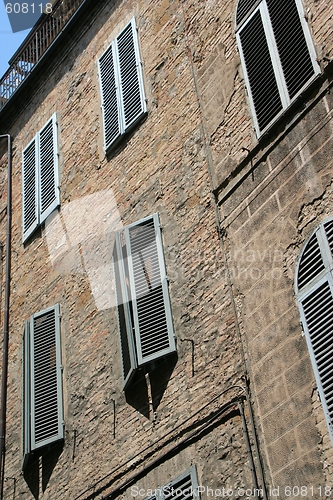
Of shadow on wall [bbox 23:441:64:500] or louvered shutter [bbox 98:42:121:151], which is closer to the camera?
shadow on wall [bbox 23:441:64:500]

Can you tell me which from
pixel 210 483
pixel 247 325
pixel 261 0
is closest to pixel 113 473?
pixel 210 483

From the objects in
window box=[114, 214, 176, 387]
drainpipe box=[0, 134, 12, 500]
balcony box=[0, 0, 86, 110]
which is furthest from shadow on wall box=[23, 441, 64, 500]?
balcony box=[0, 0, 86, 110]

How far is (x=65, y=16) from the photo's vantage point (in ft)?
49.3

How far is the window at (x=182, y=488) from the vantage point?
859 cm

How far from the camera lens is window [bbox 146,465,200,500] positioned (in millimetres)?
8594

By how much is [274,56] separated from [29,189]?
594 centimetres

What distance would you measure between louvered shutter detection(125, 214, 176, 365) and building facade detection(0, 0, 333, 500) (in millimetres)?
23

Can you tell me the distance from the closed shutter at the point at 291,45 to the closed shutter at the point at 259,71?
197 millimetres

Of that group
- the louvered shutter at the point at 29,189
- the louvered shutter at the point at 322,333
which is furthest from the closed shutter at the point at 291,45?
the louvered shutter at the point at 29,189

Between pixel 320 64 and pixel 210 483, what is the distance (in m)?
4.26

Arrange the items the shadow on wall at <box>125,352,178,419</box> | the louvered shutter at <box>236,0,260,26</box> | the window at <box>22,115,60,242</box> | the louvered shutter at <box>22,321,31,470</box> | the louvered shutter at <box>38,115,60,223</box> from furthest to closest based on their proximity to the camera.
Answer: the window at <box>22,115,60,242</box>
the louvered shutter at <box>38,115,60,223</box>
the louvered shutter at <box>22,321,31,470</box>
the louvered shutter at <box>236,0,260,26</box>
the shadow on wall at <box>125,352,178,419</box>

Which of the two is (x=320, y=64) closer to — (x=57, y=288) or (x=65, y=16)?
(x=57, y=288)

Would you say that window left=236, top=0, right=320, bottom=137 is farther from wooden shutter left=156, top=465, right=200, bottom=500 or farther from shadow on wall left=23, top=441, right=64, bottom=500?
shadow on wall left=23, top=441, right=64, bottom=500

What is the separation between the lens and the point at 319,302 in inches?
306
